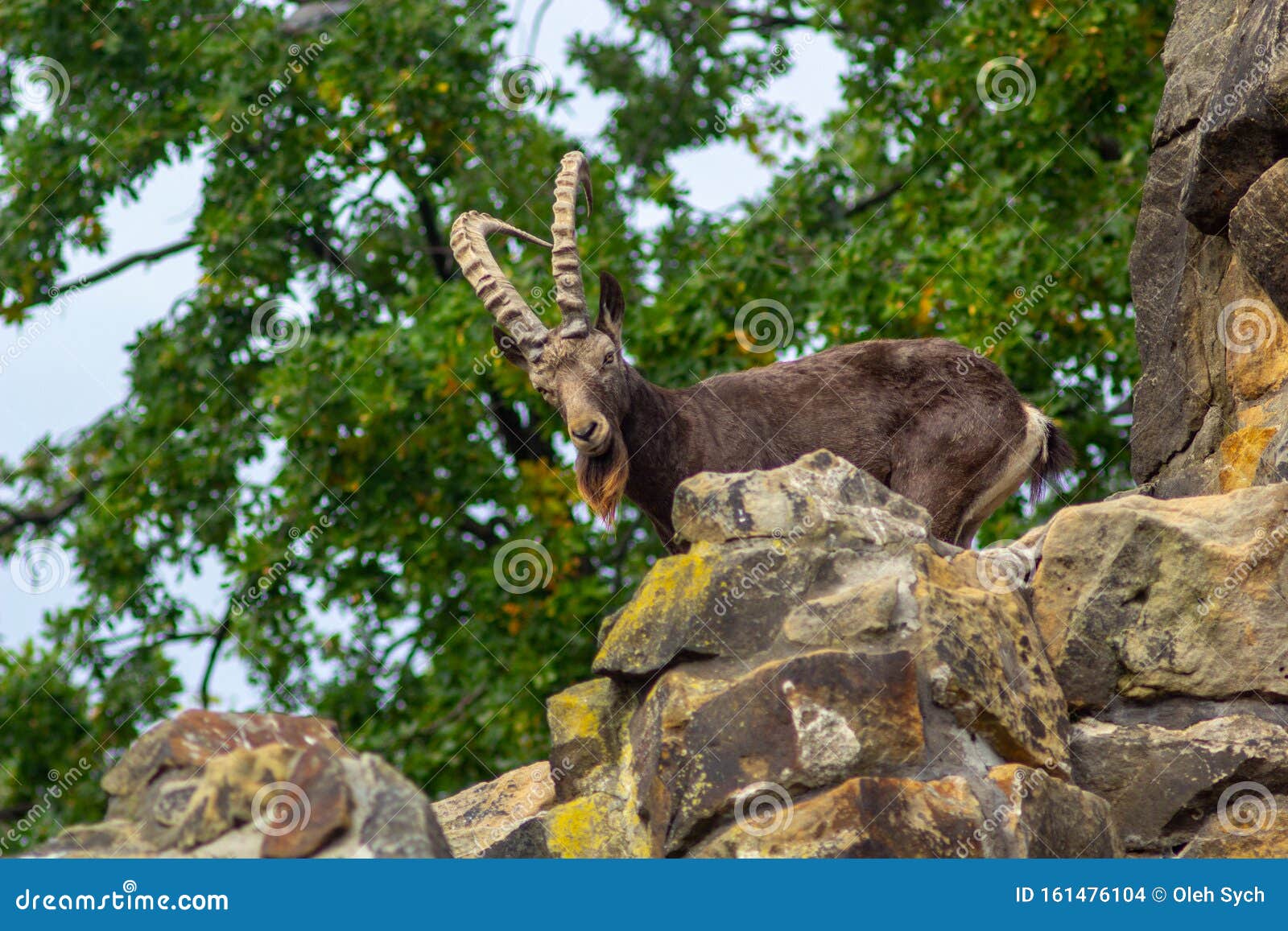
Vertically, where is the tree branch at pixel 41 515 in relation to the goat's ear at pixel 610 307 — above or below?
above

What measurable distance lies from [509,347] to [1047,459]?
2.83 m

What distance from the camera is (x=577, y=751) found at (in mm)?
5676

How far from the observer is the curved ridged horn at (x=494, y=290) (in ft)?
25.9

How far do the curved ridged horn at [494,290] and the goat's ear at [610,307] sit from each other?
38 centimetres

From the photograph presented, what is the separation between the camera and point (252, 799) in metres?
4.19

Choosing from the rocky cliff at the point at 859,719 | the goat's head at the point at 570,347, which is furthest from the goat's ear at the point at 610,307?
the rocky cliff at the point at 859,719

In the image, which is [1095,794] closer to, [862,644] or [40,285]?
[862,644]

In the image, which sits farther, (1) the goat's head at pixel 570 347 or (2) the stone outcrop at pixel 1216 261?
(1) the goat's head at pixel 570 347

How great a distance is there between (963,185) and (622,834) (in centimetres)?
909

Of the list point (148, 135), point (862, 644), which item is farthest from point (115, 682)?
point (862, 644)

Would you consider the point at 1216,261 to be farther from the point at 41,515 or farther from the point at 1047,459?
the point at 41,515

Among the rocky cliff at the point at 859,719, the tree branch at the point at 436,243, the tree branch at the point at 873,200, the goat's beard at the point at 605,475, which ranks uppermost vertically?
the tree branch at the point at 436,243

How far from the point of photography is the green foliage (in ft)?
39.5

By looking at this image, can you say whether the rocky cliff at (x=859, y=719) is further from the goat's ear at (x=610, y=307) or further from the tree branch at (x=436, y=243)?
the tree branch at (x=436, y=243)
